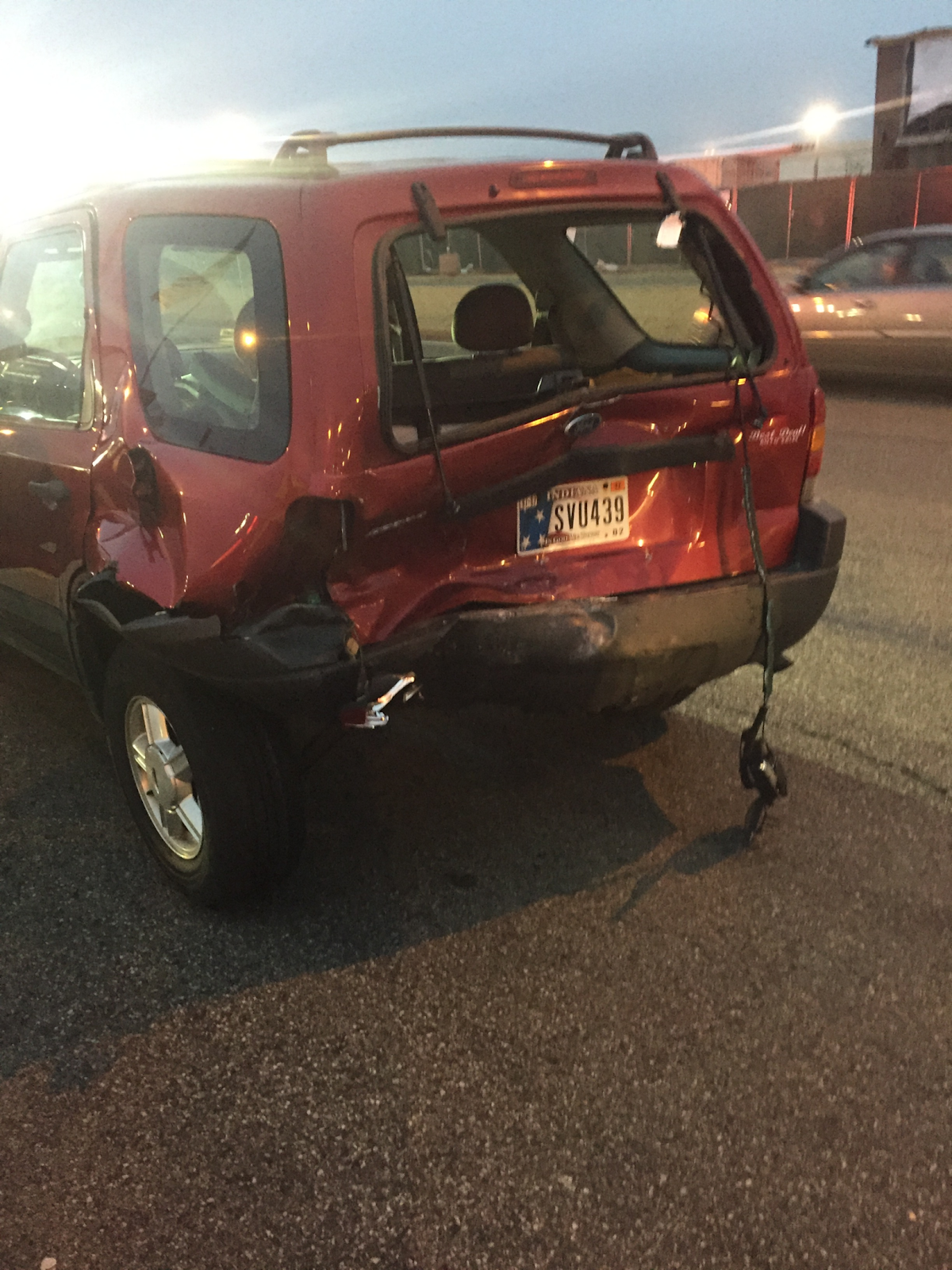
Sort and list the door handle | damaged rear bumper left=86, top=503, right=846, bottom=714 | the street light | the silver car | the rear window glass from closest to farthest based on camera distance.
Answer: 1. damaged rear bumper left=86, top=503, right=846, bottom=714
2. the rear window glass
3. the door handle
4. the silver car
5. the street light

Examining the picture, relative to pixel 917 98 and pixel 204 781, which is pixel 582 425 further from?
pixel 917 98

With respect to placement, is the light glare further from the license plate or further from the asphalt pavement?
the license plate

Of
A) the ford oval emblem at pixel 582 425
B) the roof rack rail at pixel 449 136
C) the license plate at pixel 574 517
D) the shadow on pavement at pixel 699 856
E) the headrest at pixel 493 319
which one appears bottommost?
the shadow on pavement at pixel 699 856

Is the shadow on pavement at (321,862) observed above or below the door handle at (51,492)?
below

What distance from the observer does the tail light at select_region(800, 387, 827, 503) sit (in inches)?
129

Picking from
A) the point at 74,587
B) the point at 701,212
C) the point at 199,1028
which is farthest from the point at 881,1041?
the point at 74,587

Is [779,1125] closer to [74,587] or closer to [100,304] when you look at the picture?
[74,587]

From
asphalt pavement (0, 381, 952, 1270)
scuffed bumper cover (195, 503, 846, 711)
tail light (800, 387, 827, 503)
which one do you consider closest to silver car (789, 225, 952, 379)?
asphalt pavement (0, 381, 952, 1270)

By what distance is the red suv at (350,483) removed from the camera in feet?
8.41

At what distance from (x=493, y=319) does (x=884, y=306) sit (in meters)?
8.04

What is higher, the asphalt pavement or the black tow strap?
the black tow strap

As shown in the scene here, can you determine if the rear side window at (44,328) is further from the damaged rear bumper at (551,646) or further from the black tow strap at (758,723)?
the black tow strap at (758,723)

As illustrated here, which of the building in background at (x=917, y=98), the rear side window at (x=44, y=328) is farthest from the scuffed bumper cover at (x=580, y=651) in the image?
the building in background at (x=917, y=98)

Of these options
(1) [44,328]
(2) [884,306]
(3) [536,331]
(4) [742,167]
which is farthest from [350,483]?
(4) [742,167]
